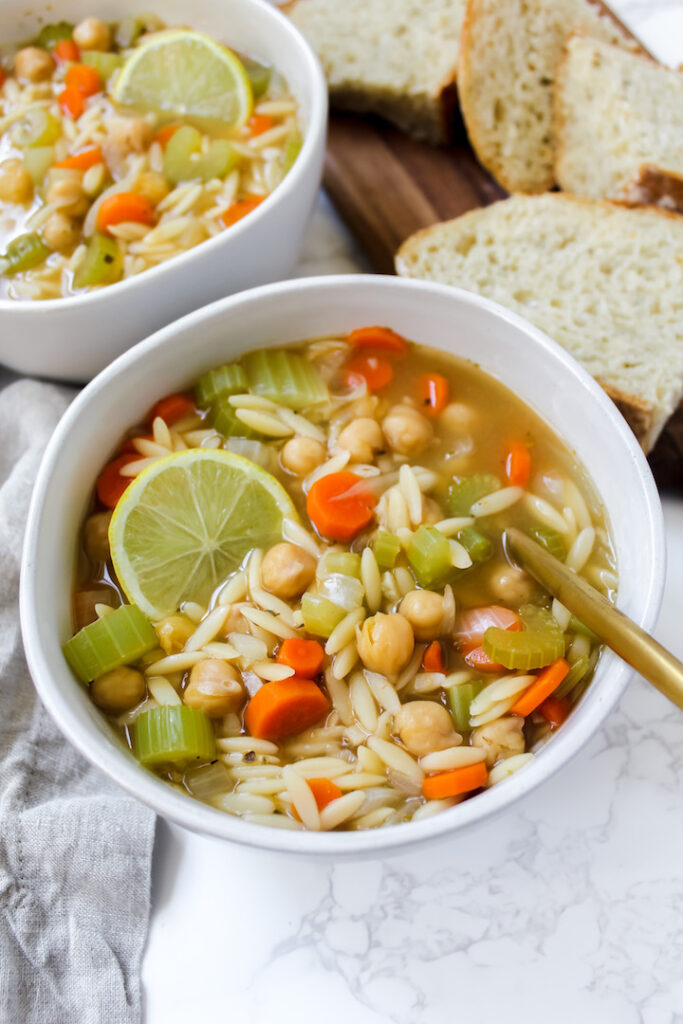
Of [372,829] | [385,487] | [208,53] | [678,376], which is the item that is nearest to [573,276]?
[678,376]

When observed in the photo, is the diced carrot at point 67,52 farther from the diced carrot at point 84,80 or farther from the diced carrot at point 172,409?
the diced carrot at point 172,409

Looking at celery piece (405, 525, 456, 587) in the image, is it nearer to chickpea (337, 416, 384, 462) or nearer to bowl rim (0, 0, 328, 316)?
chickpea (337, 416, 384, 462)

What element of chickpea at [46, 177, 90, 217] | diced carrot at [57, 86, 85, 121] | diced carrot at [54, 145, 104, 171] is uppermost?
diced carrot at [57, 86, 85, 121]

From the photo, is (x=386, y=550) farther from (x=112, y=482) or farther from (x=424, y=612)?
(x=112, y=482)

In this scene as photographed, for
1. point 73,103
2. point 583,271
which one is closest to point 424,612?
point 583,271

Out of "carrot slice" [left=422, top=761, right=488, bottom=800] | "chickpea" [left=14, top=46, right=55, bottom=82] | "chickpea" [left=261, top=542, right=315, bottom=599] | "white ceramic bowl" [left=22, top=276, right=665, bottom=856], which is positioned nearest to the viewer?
"white ceramic bowl" [left=22, top=276, right=665, bottom=856]

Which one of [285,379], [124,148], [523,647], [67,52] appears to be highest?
[67,52]

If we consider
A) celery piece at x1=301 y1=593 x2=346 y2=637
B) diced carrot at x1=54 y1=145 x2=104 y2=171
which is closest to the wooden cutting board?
diced carrot at x1=54 y1=145 x2=104 y2=171
